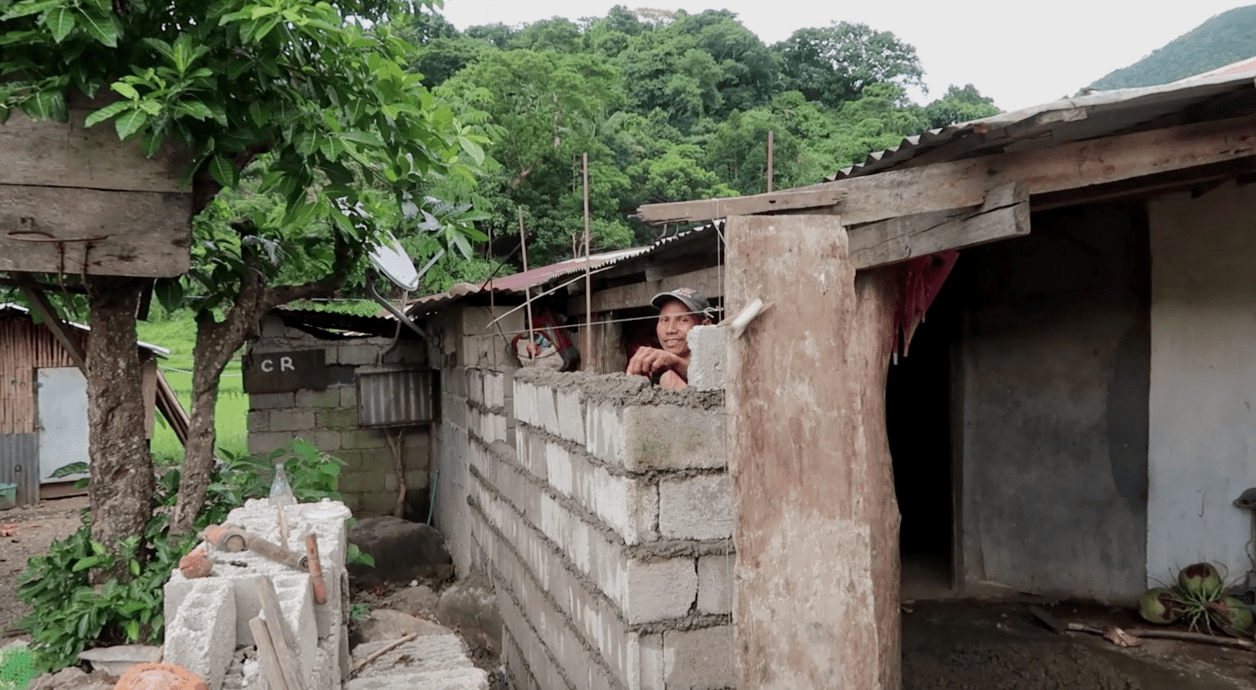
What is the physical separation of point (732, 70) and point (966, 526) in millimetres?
25572

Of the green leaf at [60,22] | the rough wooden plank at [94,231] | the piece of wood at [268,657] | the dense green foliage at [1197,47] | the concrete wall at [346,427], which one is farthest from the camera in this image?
the dense green foliage at [1197,47]

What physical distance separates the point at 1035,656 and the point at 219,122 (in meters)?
5.35

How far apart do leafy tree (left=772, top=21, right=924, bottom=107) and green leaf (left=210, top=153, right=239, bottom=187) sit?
95.1 feet

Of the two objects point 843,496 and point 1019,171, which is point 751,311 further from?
point 1019,171

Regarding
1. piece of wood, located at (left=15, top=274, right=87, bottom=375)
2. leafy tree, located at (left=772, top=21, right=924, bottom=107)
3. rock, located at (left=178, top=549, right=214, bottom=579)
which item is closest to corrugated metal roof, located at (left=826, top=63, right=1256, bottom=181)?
rock, located at (left=178, top=549, right=214, bottom=579)

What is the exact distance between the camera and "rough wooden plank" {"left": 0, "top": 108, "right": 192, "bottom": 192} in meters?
3.82

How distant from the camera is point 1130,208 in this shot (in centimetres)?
589

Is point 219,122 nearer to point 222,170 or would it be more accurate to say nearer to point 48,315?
point 222,170

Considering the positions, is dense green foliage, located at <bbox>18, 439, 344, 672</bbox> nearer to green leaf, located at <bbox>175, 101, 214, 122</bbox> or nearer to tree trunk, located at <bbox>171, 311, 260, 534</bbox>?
tree trunk, located at <bbox>171, 311, 260, 534</bbox>

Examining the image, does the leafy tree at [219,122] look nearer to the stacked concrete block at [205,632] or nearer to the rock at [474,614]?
the stacked concrete block at [205,632]

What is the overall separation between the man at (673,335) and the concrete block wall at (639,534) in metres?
0.17

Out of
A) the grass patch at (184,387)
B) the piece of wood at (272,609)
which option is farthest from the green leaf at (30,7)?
the grass patch at (184,387)

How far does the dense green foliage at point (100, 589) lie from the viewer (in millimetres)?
4348

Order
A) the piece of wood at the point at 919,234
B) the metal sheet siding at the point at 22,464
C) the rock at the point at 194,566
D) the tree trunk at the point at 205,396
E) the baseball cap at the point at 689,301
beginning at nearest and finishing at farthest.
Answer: the piece of wood at the point at 919,234
the rock at the point at 194,566
the baseball cap at the point at 689,301
the tree trunk at the point at 205,396
the metal sheet siding at the point at 22,464
